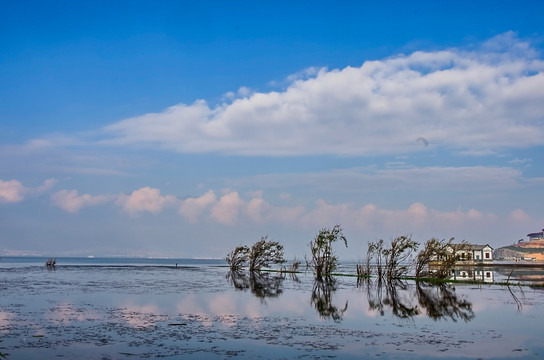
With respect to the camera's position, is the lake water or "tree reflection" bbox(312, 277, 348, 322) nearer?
the lake water

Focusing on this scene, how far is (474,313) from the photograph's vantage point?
23.6 m

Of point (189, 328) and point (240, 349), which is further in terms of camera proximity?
point (189, 328)

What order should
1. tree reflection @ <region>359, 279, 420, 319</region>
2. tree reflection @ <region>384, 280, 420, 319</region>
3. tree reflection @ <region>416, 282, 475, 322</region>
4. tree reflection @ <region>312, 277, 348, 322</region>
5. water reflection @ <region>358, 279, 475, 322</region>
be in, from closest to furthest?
tree reflection @ <region>312, 277, 348, 322</region>, tree reflection @ <region>416, 282, 475, 322</region>, water reflection @ <region>358, 279, 475, 322</region>, tree reflection @ <region>384, 280, 420, 319</region>, tree reflection @ <region>359, 279, 420, 319</region>

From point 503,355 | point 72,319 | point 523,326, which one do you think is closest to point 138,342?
point 72,319

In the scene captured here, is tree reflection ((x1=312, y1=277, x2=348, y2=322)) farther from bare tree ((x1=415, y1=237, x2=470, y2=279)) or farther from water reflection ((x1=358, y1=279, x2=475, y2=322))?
bare tree ((x1=415, y1=237, x2=470, y2=279))

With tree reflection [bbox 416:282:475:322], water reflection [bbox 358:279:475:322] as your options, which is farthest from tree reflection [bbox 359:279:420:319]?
tree reflection [bbox 416:282:475:322]

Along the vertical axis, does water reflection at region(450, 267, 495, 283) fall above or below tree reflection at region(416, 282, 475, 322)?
above

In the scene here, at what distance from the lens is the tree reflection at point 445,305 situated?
2284cm

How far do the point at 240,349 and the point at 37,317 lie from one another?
9614mm

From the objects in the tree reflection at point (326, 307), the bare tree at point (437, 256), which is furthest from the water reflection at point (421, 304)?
the bare tree at point (437, 256)

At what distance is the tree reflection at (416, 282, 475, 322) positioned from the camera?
74.9 feet

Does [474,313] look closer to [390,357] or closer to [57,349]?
[390,357]

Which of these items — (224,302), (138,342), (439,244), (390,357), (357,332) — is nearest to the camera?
(390,357)

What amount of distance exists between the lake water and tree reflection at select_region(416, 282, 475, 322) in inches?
2.1
